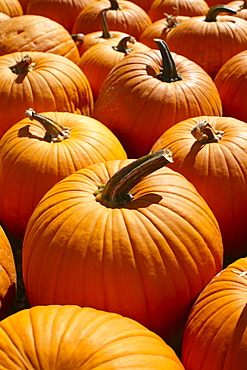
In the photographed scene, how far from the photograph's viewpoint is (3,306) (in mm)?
2371

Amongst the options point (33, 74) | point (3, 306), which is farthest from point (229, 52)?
point (3, 306)

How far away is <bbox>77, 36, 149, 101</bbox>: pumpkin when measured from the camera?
4.40m

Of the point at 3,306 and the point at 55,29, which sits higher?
the point at 55,29

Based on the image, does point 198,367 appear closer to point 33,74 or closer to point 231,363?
point 231,363

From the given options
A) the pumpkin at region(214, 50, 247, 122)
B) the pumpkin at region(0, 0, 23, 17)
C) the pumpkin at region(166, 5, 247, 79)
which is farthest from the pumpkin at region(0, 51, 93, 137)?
Result: the pumpkin at region(0, 0, 23, 17)

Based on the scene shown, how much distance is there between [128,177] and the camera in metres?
2.20

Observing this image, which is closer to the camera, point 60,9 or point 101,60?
point 101,60

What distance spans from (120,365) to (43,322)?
0.32m

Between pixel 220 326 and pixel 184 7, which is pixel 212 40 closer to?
pixel 184 7

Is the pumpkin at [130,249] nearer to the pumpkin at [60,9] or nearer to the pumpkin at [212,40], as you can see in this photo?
the pumpkin at [212,40]

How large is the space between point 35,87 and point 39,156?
2.90 feet

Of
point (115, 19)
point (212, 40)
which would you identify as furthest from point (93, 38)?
point (212, 40)

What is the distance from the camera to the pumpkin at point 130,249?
84.3 inches

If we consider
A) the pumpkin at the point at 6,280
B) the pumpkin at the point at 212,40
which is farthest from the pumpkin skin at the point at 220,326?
the pumpkin at the point at 212,40
